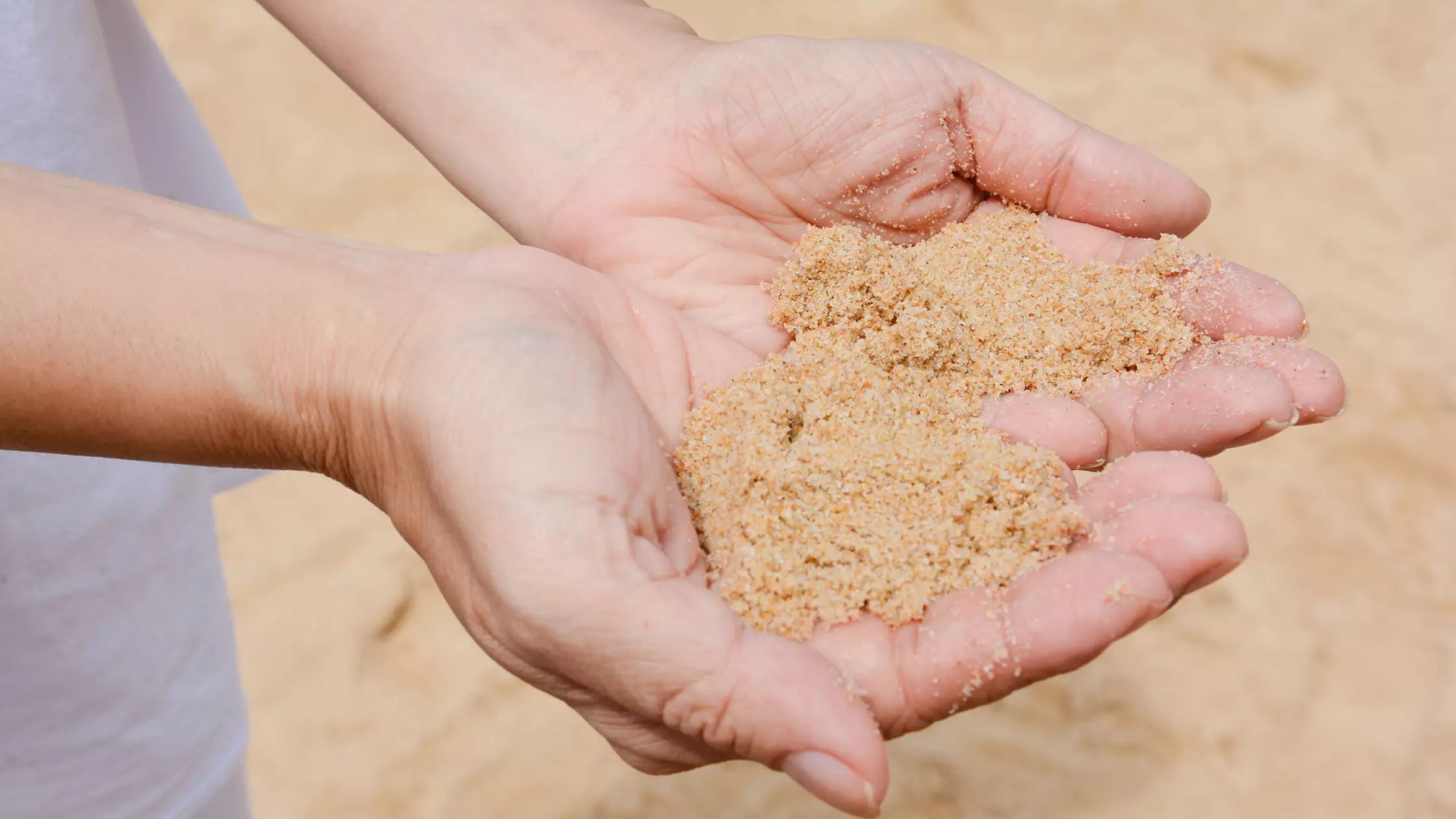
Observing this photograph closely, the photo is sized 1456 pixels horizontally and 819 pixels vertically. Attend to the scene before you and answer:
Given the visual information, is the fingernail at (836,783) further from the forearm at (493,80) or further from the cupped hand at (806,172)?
the forearm at (493,80)

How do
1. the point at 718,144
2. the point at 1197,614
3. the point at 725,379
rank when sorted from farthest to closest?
the point at 1197,614 → the point at 718,144 → the point at 725,379

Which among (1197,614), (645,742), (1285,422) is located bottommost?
(1197,614)

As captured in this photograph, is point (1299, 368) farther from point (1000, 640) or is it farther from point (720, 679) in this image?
point (720, 679)

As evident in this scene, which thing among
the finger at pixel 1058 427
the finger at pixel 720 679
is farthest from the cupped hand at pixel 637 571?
the finger at pixel 1058 427

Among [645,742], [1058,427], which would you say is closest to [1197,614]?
[1058,427]

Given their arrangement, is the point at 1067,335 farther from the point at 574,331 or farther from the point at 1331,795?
the point at 1331,795

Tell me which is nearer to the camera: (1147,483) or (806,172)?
(1147,483)
